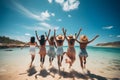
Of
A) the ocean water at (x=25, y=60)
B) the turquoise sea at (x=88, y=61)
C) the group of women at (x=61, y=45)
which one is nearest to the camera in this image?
the group of women at (x=61, y=45)

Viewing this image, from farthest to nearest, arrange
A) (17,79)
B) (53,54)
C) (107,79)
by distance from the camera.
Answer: (53,54) → (107,79) → (17,79)

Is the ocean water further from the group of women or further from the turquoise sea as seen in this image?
the group of women

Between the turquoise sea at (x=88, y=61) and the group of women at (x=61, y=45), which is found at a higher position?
the group of women at (x=61, y=45)

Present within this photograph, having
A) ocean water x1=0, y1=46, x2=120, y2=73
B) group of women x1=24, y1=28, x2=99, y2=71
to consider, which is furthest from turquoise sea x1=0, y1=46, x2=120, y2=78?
group of women x1=24, y1=28, x2=99, y2=71

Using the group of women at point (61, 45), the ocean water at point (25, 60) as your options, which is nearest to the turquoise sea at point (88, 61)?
the ocean water at point (25, 60)

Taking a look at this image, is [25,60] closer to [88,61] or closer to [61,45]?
[61,45]

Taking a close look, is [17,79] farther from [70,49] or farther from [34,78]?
[70,49]

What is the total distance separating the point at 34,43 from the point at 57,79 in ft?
10.5

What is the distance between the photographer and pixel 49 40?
7441 millimetres

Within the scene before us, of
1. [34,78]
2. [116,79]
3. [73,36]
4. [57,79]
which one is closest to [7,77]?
[34,78]

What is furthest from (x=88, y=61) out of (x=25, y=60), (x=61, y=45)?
(x=25, y=60)

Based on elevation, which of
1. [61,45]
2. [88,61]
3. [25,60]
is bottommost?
[88,61]

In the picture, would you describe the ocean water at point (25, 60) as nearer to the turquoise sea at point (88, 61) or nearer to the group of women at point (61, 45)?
the turquoise sea at point (88, 61)

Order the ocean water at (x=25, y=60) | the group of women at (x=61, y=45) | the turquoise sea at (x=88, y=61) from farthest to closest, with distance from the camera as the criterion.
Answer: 1. the ocean water at (x=25, y=60)
2. the turquoise sea at (x=88, y=61)
3. the group of women at (x=61, y=45)
